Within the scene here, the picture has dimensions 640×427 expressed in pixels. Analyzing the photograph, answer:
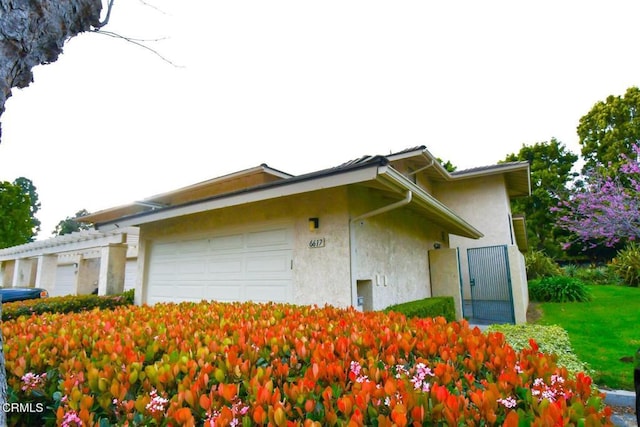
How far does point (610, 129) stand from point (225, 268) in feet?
90.0

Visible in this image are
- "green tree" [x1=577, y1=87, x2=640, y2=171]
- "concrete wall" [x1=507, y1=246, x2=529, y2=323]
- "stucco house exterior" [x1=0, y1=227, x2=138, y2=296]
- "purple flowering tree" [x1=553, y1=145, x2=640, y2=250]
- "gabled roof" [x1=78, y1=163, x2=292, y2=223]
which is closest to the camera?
"purple flowering tree" [x1=553, y1=145, x2=640, y2=250]

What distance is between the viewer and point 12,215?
26.5 metres

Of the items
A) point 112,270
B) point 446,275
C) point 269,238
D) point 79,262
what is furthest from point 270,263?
point 79,262

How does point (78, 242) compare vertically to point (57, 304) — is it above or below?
above

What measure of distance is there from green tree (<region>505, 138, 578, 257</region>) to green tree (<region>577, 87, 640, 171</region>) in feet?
4.85

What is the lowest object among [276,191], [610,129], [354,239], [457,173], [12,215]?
[354,239]

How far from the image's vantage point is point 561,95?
10297 mm

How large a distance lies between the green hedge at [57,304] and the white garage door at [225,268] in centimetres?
158

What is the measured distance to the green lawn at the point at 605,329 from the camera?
5418 mm

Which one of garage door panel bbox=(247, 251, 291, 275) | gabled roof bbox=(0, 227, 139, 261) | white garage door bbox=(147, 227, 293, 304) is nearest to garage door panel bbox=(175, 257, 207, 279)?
white garage door bbox=(147, 227, 293, 304)

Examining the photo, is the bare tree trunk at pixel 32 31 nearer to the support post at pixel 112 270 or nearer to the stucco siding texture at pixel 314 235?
the stucco siding texture at pixel 314 235

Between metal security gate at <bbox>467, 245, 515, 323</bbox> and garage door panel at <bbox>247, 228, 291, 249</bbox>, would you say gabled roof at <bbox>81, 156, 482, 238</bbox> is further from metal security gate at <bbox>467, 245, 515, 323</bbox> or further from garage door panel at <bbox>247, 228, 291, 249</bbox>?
metal security gate at <bbox>467, 245, 515, 323</bbox>

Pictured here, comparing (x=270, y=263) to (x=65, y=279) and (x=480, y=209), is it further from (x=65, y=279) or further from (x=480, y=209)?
(x=65, y=279)

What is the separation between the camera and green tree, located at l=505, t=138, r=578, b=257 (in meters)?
24.0
